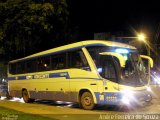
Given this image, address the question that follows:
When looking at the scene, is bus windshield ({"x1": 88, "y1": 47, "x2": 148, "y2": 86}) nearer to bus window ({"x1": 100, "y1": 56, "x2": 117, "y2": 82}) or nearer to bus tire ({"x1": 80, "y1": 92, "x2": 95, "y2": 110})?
bus window ({"x1": 100, "y1": 56, "x2": 117, "y2": 82})

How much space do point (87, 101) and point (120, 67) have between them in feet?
9.03

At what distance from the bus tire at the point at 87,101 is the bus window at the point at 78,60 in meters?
1.30

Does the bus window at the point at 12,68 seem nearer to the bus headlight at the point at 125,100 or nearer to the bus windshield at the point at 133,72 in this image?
the bus windshield at the point at 133,72

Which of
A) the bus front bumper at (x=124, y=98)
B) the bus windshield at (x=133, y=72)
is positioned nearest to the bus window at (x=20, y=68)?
the bus front bumper at (x=124, y=98)

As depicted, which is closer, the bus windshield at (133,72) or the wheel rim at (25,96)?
the bus windshield at (133,72)

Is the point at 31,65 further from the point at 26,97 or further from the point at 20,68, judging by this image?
the point at 26,97

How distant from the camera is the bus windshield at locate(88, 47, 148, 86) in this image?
16750 mm

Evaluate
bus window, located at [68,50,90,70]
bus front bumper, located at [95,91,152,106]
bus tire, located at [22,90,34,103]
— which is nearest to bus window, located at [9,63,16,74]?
bus tire, located at [22,90,34,103]

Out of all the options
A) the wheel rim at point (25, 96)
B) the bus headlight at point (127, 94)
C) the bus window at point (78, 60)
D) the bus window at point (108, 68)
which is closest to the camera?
the bus headlight at point (127, 94)

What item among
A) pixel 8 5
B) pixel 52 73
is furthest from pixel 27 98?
pixel 8 5

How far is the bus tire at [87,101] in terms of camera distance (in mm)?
18141

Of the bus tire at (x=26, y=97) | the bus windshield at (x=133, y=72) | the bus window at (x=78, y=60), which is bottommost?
the bus tire at (x=26, y=97)

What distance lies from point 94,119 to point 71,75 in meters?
5.51

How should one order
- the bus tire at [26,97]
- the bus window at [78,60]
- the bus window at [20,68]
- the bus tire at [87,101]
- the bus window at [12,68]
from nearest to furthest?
the bus tire at [87,101], the bus window at [78,60], the bus tire at [26,97], the bus window at [20,68], the bus window at [12,68]
